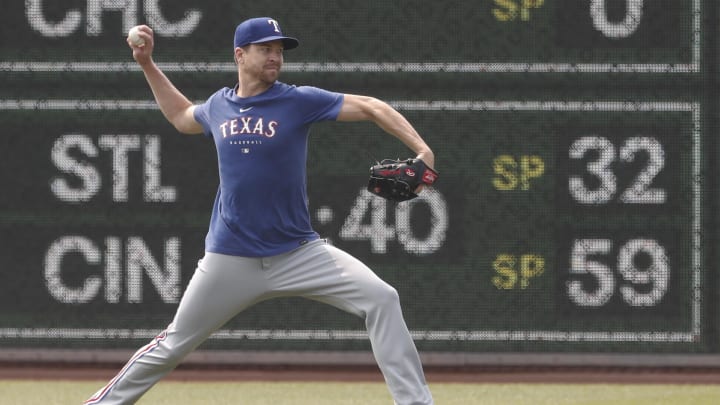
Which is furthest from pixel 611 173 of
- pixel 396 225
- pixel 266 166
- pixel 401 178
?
pixel 266 166

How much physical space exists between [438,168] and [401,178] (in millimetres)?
2103

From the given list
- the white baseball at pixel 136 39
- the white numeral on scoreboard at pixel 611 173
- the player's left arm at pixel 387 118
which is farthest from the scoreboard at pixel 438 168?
the player's left arm at pixel 387 118

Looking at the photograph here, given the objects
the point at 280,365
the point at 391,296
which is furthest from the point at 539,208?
the point at 391,296

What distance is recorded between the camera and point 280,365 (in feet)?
25.8

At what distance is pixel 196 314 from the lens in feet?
18.5

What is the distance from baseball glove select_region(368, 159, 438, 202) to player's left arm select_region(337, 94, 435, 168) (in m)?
0.04

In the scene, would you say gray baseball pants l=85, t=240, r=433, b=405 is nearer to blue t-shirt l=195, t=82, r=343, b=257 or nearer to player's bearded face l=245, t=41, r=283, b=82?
blue t-shirt l=195, t=82, r=343, b=257

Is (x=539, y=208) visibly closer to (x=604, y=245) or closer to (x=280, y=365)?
(x=604, y=245)

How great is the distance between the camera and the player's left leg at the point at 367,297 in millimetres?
5543

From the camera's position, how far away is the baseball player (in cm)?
561

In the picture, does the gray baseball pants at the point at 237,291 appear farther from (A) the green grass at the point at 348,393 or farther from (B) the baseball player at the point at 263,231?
(A) the green grass at the point at 348,393

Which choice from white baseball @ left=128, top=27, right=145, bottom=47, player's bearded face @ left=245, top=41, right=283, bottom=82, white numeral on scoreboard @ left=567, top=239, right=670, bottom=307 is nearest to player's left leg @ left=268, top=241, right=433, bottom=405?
player's bearded face @ left=245, top=41, right=283, bottom=82

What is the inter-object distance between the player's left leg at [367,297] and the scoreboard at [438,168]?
77.7 inches

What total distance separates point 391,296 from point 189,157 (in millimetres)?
2446
